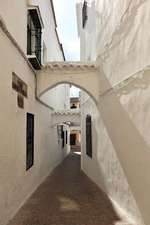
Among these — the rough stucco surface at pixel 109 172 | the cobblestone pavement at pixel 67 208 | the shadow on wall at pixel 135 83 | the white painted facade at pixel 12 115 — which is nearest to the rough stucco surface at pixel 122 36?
the shadow on wall at pixel 135 83

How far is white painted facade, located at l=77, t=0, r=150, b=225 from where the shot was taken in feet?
14.8

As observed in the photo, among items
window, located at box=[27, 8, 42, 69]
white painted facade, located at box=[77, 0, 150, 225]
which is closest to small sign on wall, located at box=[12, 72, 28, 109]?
window, located at box=[27, 8, 42, 69]

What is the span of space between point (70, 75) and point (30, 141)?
2.64m

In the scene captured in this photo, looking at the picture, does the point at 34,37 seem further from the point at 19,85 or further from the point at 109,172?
the point at 109,172

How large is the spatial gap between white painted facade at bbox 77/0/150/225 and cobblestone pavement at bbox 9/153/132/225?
1.22ft

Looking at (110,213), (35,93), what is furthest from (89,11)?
(110,213)

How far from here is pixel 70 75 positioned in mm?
9094

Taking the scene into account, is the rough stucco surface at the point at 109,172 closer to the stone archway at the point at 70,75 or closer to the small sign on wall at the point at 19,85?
the stone archway at the point at 70,75

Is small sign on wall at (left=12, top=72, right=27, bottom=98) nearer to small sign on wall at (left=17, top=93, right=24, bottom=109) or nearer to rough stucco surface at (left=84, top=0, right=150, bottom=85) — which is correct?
small sign on wall at (left=17, top=93, right=24, bottom=109)

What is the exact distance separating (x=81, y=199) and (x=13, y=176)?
251 centimetres

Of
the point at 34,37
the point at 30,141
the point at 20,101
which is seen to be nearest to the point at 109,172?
the point at 30,141

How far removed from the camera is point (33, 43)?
863 centimetres

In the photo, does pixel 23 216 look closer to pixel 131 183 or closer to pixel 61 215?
pixel 61 215

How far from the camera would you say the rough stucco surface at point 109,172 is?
215 inches
